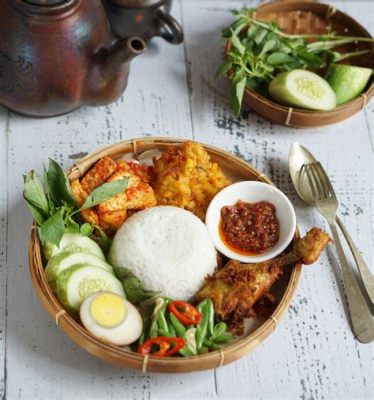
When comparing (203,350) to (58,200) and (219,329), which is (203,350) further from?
(58,200)

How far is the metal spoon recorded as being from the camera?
7.65 feet

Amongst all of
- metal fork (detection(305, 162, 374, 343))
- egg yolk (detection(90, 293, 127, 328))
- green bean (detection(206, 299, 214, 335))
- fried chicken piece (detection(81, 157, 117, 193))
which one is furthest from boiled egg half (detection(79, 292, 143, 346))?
metal fork (detection(305, 162, 374, 343))

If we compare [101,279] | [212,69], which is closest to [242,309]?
[101,279]

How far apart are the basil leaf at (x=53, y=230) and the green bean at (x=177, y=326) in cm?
41

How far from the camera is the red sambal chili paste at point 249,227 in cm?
229

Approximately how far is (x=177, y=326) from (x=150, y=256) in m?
0.27

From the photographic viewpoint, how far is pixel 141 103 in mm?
2869

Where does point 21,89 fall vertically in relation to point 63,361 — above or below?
above

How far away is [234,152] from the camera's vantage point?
2.76 m

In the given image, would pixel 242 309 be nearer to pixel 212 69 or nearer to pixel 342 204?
pixel 342 204

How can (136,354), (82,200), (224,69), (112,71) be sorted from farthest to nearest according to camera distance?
1. (224,69)
2. (112,71)
3. (82,200)
4. (136,354)

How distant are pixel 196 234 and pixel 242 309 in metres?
0.30

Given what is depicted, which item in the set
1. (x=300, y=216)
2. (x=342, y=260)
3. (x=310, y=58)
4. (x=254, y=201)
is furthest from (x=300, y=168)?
(x=310, y=58)

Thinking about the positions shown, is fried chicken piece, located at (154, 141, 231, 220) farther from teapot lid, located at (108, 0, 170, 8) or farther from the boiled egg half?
teapot lid, located at (108, 0, 170, 8)
